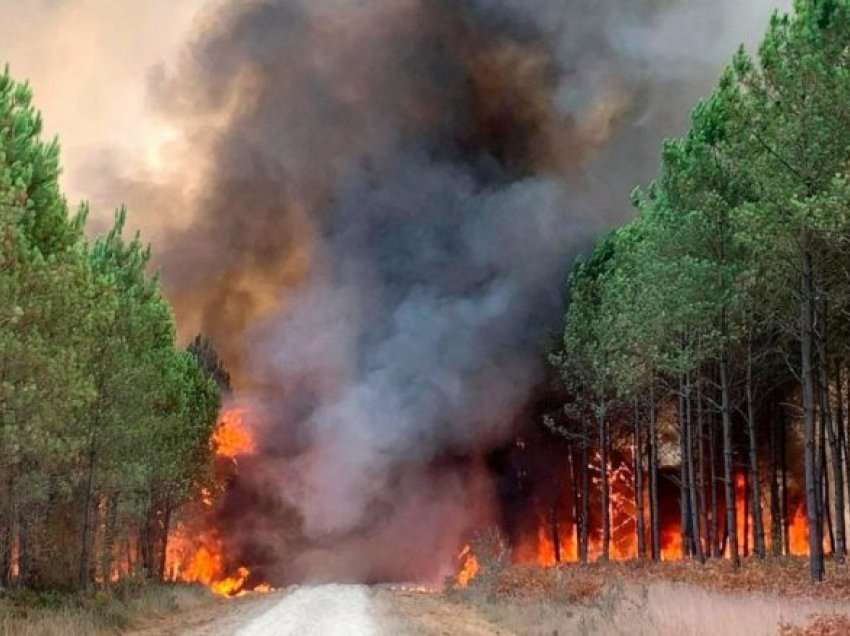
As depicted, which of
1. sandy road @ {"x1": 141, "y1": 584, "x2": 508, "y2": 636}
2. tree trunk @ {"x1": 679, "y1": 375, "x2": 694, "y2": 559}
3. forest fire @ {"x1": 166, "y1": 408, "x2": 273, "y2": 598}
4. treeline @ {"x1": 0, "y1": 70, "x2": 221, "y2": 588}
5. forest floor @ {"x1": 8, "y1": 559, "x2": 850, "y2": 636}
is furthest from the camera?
forest fire @ {"x1": 166, "y1": 408, "x2": 273, "y2": 598}

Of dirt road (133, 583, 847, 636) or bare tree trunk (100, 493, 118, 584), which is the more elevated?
bare tree trunk (100, 493, 118, 584)

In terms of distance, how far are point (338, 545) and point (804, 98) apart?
171 ft

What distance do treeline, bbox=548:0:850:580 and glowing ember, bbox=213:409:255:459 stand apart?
97.7 ft

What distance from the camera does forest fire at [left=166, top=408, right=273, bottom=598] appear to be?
194 feet

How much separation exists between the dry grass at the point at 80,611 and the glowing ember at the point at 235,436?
33886mm

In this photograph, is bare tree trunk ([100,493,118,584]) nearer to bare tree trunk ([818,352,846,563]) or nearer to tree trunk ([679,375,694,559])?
tree trunk ([679,375,694,559])

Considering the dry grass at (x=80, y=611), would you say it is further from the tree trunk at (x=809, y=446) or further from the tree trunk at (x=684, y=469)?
the tree trunk at (x=684, y=469)

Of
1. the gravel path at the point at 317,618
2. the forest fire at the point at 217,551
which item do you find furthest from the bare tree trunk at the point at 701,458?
the forest fire at the point at 217,551

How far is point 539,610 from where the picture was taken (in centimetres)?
2316

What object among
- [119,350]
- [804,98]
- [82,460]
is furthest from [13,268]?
[804,98]

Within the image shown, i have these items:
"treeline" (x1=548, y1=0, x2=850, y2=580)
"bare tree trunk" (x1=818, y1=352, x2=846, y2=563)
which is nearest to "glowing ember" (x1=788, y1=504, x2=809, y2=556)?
"treeline" (x1=548, y1=0, x2=850, y2=580)

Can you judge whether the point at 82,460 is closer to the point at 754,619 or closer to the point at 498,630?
the point at 498,630

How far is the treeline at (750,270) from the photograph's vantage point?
71.2 ft

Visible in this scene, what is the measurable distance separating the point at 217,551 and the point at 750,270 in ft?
160
